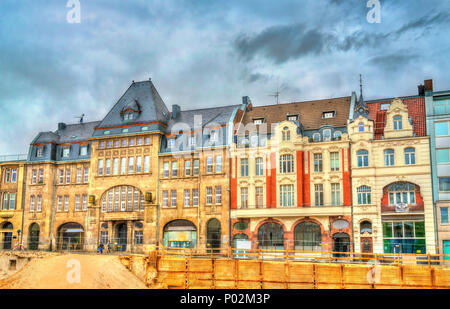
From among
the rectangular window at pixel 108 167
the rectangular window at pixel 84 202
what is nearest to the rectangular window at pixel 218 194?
the rectangular window at pixel 108 167

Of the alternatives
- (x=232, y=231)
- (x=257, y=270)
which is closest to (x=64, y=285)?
(x=257, y=270)

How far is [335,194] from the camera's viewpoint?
53.4 m

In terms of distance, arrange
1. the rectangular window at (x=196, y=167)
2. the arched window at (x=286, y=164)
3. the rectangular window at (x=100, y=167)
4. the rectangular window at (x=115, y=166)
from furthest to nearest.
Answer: the rectangular window at (x=100, y=167), the rectangular window at (x=115, y=166), the rectangular window at (x=196, y=167), the arched window at (x=286, y=164)

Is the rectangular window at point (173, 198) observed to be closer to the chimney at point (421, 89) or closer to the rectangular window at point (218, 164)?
the rectangular window at point (218, 164)

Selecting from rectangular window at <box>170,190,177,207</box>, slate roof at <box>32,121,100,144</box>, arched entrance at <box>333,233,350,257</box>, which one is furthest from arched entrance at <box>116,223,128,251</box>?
arched entrance at <box>333,233,350,257</box>

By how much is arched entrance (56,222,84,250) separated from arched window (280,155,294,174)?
27.0 metres

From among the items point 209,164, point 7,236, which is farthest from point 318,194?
point 7,236

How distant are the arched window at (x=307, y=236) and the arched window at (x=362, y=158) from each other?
7.71 m

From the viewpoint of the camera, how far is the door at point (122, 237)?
204 ft

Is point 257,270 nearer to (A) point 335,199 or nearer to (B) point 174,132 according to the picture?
(A) point 335,199

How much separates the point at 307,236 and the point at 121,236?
23519mm

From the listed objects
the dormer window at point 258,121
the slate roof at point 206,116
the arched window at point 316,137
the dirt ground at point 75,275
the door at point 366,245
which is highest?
the slate roof at point 206,116
